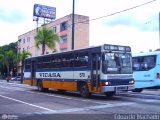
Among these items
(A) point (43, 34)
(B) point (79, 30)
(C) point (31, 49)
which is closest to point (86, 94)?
(A) point (43, 34)

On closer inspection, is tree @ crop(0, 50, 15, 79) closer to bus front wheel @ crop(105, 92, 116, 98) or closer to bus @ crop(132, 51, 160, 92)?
bus @ crop(132, 51, 160, 92)

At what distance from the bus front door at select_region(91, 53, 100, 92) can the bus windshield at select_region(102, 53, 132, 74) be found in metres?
0.54

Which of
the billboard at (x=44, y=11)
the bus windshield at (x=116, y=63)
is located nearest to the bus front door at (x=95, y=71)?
the bus windshield at (x=116, y=63)

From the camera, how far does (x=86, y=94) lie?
20328 millimetres

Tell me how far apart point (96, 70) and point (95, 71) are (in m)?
0.14

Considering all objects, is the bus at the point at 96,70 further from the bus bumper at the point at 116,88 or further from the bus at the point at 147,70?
the bus at the point at 147,70

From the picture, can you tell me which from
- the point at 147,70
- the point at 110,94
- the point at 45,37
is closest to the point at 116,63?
the point at 110,94

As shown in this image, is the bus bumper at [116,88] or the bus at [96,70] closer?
the bus bumper at [116,88]

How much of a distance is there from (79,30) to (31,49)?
848 inches

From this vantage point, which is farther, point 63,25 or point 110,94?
point 63,25

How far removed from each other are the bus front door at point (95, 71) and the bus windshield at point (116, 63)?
0.54 metres

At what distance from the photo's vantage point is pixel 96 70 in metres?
Answer: 19.3

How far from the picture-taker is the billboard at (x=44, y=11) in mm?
73000

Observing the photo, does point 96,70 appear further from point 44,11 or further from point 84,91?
point 44,11
